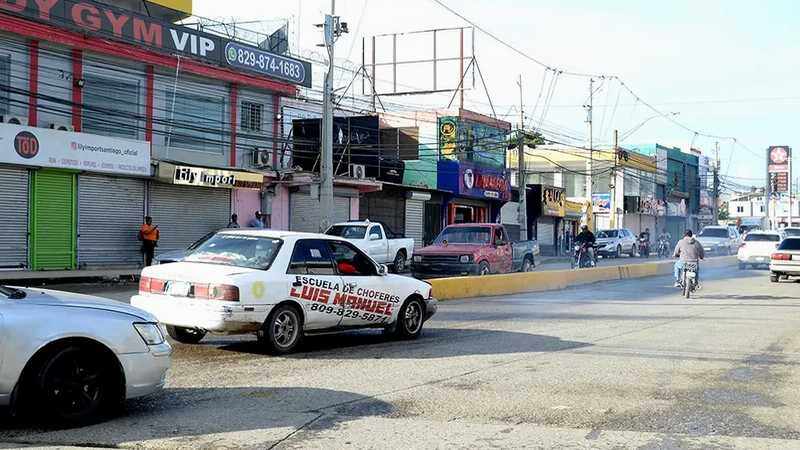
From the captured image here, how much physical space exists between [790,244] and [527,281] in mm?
9291

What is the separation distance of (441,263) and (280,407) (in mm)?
15247

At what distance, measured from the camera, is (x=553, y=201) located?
49.1 meters

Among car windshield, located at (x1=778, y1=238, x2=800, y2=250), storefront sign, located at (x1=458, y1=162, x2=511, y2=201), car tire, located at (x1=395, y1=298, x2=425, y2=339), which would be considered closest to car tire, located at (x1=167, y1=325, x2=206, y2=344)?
car tire, located at (x1=395, y1=298, x2=425, y2=339)

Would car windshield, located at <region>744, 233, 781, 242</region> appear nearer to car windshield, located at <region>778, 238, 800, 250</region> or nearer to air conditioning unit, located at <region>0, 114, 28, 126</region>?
car windshield, located at <region>778, 238, 800, 250</region>

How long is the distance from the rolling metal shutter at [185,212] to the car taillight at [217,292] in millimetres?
15604

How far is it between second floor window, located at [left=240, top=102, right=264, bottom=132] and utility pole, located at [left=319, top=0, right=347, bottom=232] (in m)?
4.74

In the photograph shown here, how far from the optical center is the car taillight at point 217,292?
9.13m

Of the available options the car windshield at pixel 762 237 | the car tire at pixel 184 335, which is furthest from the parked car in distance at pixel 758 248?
the car tire at pixel 184 335

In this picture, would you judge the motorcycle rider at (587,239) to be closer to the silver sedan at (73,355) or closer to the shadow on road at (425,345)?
the shadow on road at (425,345)

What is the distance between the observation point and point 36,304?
6.10 meters

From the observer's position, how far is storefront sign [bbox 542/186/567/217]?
4775cm

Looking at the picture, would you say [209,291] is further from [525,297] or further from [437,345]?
[525,297]

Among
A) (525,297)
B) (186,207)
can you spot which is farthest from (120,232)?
(525,297)

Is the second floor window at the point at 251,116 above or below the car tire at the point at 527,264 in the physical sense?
above
